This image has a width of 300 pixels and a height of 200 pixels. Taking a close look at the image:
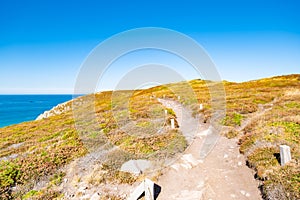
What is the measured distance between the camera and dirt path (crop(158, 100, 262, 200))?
855 cm

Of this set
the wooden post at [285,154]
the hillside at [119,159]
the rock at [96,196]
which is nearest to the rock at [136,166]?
the hillside at [119,159]

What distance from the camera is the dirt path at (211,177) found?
855 centimetres

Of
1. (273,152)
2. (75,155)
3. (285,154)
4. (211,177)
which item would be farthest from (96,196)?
(273,152)

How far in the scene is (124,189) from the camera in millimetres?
9305

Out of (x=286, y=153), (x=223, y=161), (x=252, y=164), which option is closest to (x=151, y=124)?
(x=223, y=161)

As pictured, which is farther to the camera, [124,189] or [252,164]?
[252,164]

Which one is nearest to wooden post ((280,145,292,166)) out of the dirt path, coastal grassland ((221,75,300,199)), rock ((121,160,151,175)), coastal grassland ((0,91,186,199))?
coastal grassland ((221,75,300,199))

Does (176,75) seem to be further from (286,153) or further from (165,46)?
(286,153)

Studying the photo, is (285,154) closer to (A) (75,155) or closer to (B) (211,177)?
(B) (211,177)

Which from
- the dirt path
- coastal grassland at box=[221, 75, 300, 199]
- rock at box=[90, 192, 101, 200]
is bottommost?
the dirt path

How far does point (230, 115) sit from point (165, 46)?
12.5 meters

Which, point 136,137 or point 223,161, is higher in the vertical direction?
point 136,137

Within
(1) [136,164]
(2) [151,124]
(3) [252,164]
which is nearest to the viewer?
(3) [252,164]

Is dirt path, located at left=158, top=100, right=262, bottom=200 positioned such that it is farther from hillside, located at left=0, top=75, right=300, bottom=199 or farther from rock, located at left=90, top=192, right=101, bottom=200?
rock, located at left=90, top=192, right=101, bottom=200
